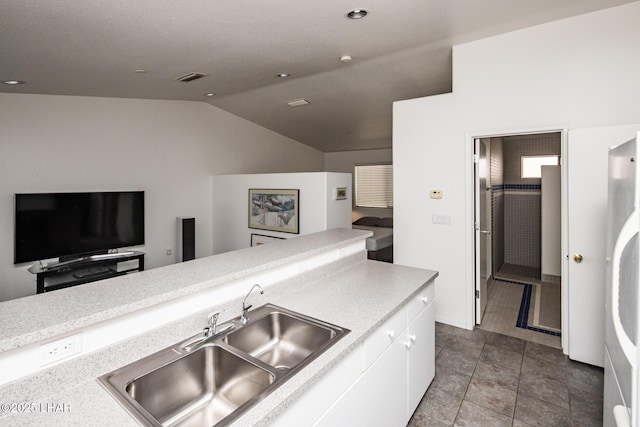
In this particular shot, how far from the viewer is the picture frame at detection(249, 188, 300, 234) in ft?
16.4

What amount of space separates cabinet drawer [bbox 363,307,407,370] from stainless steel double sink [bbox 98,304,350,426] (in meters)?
0.17

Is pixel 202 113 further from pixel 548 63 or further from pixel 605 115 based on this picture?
pixel 605 115

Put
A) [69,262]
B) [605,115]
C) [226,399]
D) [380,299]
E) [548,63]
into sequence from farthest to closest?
1. [69,262]
2. [548,63]
3. [605,115]
4. [380,299]
5. [226,399]

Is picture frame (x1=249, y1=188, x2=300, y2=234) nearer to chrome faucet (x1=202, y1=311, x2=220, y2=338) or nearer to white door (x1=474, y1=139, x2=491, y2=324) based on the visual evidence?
white door (x1=474, y1=139, x2=491, y2=324)

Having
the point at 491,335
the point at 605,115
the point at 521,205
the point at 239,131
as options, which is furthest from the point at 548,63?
the point at 239,131

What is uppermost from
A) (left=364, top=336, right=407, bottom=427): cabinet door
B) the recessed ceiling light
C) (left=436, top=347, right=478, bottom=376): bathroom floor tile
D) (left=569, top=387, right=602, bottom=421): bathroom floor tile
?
the recessed ceiling light

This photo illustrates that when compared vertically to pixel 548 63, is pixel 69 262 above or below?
below

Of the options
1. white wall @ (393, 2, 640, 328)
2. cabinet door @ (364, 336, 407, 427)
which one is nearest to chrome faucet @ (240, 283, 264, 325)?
cabinet door @ (364, 336, 407, 427)

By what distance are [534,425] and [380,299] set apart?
4.46 ft

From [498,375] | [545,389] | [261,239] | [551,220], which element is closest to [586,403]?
[545,389]

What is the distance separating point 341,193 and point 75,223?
3.56 meters

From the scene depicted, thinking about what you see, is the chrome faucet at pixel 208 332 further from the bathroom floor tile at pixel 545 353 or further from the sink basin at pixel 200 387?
the bathroom floor tile at pixel 545 353

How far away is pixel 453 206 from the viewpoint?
140 inches

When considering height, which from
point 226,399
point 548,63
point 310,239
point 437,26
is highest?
point 437,26
